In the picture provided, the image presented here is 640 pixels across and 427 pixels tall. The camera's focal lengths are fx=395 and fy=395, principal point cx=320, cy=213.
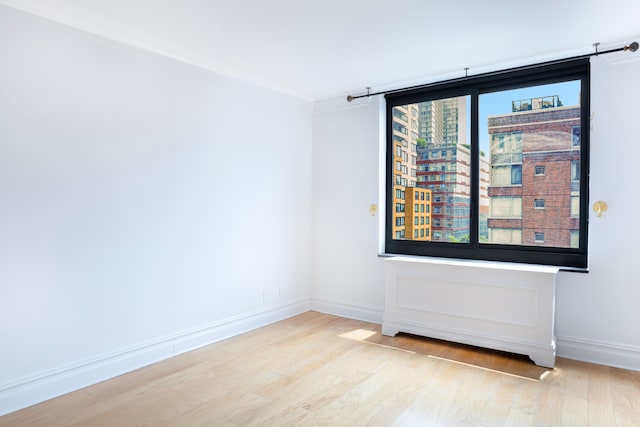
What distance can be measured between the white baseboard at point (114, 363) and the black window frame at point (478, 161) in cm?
177

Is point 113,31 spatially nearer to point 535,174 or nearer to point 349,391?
point 349,391

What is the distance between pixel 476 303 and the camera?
3395 mm

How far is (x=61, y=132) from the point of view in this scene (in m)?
2.57

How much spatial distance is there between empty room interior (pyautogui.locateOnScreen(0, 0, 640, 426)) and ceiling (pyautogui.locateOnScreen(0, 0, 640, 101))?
0.02 metres

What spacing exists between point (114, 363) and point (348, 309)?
239 centimetres

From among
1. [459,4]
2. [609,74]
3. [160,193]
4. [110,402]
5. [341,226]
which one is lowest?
[110,402]

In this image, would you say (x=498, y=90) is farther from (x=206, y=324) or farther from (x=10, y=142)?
(x=10, y=142)

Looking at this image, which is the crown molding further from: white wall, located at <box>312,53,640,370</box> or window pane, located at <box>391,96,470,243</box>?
white wall, located at <box>312,53,640,370</box>

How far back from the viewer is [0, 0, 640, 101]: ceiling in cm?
246

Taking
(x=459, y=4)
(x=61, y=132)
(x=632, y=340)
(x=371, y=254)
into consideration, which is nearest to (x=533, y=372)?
(x=632, y=340)

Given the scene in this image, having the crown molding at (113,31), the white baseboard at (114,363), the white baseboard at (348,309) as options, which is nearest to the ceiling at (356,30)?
the crown molding at (113,31)

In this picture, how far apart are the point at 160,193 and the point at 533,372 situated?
3.15m

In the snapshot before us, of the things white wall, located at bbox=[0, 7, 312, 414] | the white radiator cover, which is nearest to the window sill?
the white radiator cover

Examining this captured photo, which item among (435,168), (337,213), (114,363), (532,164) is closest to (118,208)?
(114,363)
